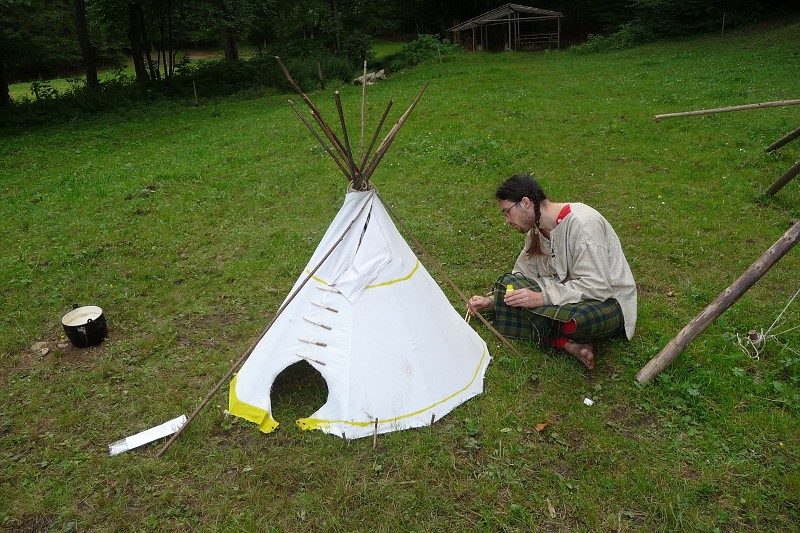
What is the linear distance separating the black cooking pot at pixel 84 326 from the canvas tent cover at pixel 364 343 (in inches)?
63.5

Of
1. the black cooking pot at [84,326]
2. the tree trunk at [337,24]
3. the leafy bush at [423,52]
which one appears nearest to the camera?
the black cooking pot at [84,326]

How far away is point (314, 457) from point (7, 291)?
4.11m

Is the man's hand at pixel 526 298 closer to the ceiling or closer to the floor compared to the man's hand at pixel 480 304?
closer to the ceiling

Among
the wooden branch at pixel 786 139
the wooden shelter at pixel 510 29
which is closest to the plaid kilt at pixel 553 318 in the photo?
the wooden branch at pixel 786 139

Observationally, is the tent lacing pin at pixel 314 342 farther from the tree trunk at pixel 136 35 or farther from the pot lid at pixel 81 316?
the tree trunk at pixel 136 35

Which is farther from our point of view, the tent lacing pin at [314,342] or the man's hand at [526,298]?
the man's hand at [526,298]

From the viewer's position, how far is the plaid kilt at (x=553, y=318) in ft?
11.7

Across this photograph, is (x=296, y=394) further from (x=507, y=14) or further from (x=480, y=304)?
(x=507, y=14)

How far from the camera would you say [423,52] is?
2469cm

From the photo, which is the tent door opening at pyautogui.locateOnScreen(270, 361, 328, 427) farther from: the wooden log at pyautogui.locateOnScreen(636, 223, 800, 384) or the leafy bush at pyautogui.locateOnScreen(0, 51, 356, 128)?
the leafy bush at pyautogui.locateOnScreen(0, 51, 356, 128)

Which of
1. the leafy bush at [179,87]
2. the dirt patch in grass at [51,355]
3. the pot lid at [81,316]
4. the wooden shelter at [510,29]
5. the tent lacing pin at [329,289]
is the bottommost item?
the dirt patch in grass at [51,355]

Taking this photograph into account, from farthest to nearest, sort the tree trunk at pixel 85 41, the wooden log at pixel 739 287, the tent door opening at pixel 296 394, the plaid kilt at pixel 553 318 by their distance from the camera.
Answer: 1. the tree trunk at pixel 85 41
2. the plaid kilt at pixel 553 318
3. the tent door opening at pixel 296 394
4. the wooden log at pixel 739 287

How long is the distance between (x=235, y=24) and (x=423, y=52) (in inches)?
346

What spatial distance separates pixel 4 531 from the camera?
2812mm
